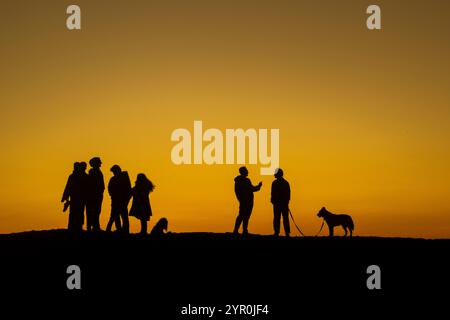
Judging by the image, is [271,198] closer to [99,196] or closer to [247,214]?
[247,214]

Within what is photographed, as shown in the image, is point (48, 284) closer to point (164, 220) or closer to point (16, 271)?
Answer: point (16, 271)

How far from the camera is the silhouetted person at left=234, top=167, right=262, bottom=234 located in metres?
24.2

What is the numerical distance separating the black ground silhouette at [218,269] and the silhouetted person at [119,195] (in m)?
0.64

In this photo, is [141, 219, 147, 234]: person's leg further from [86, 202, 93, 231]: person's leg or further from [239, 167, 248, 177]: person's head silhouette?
[239, 167, 248, 177]: person's head silhouette

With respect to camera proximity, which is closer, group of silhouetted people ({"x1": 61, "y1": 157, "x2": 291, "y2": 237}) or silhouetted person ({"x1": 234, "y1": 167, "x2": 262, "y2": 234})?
group of silhouetted people ({"x1": 61, "y1": 157, "x2": 291, "y2": 237})

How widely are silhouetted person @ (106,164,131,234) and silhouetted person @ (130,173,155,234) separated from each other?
0.22m

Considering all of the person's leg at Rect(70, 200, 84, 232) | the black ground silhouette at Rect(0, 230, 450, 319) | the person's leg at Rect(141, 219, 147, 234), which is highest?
the person's leg at Rect(70, 200, 84, 232)

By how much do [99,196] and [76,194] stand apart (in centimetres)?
70

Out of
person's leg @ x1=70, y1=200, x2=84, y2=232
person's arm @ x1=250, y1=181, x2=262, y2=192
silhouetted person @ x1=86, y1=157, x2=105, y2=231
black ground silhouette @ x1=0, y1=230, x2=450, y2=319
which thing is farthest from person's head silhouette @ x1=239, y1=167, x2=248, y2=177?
person's leg @ x1=70, y1=200, x2=84, y2=232

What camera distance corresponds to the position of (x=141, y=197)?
23281mm
